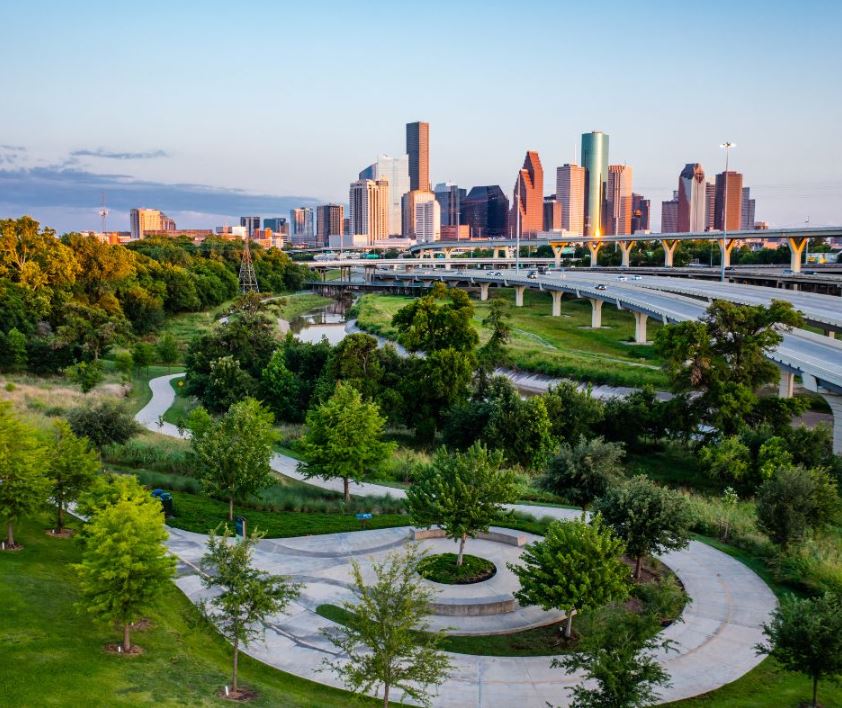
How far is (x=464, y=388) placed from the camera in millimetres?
42469

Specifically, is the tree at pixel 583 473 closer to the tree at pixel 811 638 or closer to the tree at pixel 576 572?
the tree at pixel 576 572

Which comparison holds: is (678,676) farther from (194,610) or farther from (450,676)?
(194,610)

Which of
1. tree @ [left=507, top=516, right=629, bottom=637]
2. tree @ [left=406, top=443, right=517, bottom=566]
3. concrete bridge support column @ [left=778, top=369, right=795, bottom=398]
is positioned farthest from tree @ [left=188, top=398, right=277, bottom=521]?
concrete bridge support column @ [left=778, top=369, right=795, bottom=398]

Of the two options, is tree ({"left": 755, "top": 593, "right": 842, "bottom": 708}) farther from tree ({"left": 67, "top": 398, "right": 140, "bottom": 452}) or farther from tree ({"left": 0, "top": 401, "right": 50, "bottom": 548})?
tree ({"left": 67, "top": 398, "right": 140, "bottom": 452})

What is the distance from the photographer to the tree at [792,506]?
23969mm

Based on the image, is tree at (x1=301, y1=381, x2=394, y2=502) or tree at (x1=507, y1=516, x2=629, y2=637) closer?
tree at (x1=507, y1=516, x2=629, y2=637)

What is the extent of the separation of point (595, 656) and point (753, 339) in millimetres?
27479

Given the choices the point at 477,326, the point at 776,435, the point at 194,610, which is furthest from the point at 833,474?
the point at 477,326

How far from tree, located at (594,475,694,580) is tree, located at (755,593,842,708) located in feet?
18.2

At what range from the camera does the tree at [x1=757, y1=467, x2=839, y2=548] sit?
2397 cm

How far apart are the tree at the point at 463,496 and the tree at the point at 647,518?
3.03 m

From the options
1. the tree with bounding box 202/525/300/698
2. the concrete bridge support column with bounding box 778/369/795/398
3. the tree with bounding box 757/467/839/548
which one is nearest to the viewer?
the tree with bounding box 202/525/300/698

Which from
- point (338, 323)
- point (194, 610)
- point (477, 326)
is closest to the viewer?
point (194, 610)

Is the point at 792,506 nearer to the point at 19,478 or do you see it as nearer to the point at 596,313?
the point at 19,478
